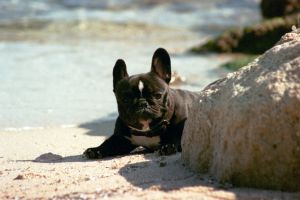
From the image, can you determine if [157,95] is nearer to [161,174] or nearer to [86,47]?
[161,174]

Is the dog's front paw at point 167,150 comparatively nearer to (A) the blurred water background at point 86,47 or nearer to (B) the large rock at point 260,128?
(B) the large rock at point 260,128

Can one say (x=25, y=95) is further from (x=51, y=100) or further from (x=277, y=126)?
(x=277, y=126)

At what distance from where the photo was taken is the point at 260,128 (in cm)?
497

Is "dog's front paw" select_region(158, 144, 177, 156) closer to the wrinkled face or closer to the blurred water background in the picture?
the wrinkled face

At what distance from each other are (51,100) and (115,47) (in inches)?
250

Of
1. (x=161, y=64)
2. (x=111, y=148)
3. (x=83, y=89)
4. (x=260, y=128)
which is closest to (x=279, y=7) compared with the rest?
(x=83, y=89)

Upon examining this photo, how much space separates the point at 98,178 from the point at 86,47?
11415 mm

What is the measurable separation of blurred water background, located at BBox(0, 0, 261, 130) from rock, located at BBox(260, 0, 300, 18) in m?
1.76

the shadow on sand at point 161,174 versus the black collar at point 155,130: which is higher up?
the black collar at point 155,130

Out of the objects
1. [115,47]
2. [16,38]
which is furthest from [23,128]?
[16,38]

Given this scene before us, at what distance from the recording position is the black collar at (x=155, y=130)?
7.33 metres

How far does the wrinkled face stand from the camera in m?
7.07

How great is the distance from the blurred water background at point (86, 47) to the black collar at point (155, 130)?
2.16 meters

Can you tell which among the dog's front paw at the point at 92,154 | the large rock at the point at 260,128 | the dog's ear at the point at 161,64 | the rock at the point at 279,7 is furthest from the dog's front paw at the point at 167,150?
the rock at the point at 279,7
